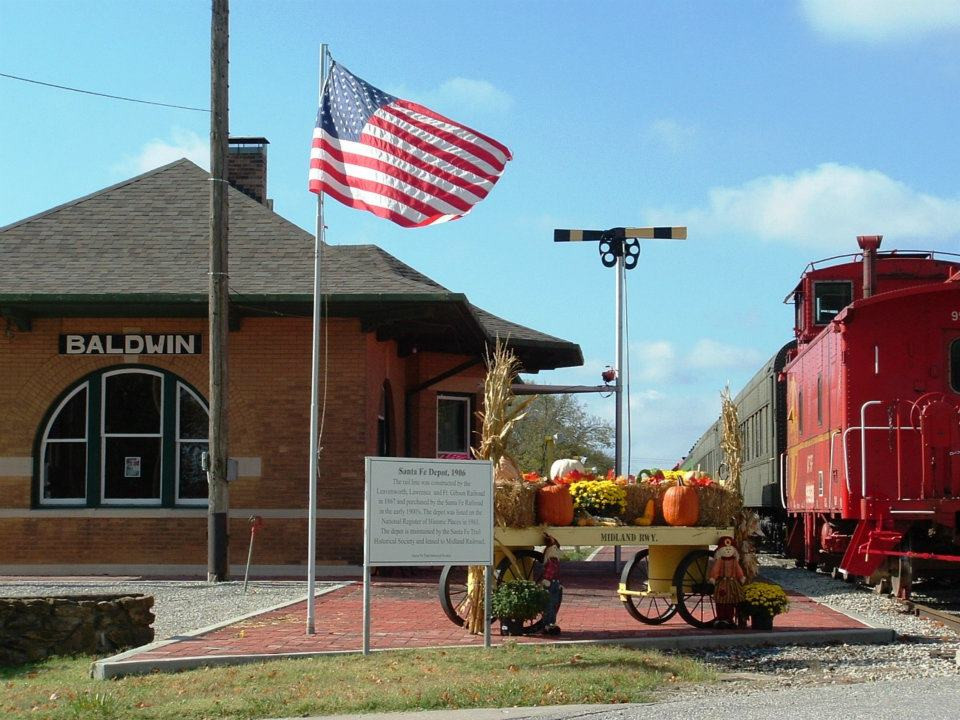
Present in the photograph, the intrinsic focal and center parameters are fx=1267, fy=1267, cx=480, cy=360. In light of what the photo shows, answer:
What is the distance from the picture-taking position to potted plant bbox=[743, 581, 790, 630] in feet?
38.9

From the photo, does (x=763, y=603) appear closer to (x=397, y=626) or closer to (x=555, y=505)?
(x=555, y=505)

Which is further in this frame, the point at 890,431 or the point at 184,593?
the point at 184,593

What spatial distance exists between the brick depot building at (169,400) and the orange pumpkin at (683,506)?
6815mm

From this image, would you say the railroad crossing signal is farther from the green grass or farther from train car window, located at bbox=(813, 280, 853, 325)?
the green grass

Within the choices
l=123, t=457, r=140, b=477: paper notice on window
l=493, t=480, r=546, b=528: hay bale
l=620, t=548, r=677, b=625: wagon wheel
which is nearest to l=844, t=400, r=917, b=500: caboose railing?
l=620, t=548, r=677, b=625: wagon wheel

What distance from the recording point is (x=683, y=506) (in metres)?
12.0

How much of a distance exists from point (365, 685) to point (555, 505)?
10.8ft

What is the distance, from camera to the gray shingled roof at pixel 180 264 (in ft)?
59.5

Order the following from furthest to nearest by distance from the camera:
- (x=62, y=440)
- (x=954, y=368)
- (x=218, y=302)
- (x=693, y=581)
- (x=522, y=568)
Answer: (x=62, y=440), (x=218, y=302), (x=954, y=368), (x=693, y=581), (x=522, y=568)

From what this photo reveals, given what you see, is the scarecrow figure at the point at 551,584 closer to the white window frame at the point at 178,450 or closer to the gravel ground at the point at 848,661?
the gravel ground at the point at 848,661

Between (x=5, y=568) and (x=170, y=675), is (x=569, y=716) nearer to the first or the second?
(x=170, y=675)

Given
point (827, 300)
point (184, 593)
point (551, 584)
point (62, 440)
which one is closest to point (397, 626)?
point (551, 584)

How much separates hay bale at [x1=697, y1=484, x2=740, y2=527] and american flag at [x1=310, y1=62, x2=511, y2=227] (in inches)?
140

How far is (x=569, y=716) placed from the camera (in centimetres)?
810
